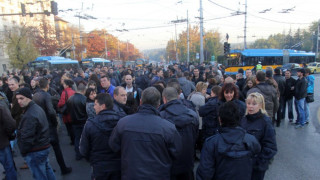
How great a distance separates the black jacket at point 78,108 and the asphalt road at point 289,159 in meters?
1.10

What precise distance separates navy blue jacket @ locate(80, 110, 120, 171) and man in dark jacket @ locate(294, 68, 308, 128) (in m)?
6.48

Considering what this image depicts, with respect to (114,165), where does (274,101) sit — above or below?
above

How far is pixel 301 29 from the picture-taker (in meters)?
75.3

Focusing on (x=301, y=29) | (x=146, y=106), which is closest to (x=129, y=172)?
(x=146, y=106)

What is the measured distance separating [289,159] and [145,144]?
13.9ft

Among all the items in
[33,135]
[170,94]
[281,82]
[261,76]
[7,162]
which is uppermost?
[261,76]

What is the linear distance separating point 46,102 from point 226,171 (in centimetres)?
366

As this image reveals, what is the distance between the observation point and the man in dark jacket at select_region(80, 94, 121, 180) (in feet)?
8.98

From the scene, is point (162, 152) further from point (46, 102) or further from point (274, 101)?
point (274, 101)

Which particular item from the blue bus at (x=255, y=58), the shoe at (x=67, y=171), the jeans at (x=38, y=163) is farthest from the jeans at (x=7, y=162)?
the blue bus at (x=255, y=58)

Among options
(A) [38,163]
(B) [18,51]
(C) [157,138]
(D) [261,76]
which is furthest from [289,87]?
(B) [18,51]

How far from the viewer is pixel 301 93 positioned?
6.88 m

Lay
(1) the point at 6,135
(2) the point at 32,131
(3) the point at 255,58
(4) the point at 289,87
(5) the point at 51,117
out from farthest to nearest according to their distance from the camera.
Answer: (3) the point at 255,58, (4) the point at 289,87, (5) the point at 51,117, (1) the point at 6,135, (2) the point at 32,131

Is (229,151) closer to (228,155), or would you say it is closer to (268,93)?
(228,155)
